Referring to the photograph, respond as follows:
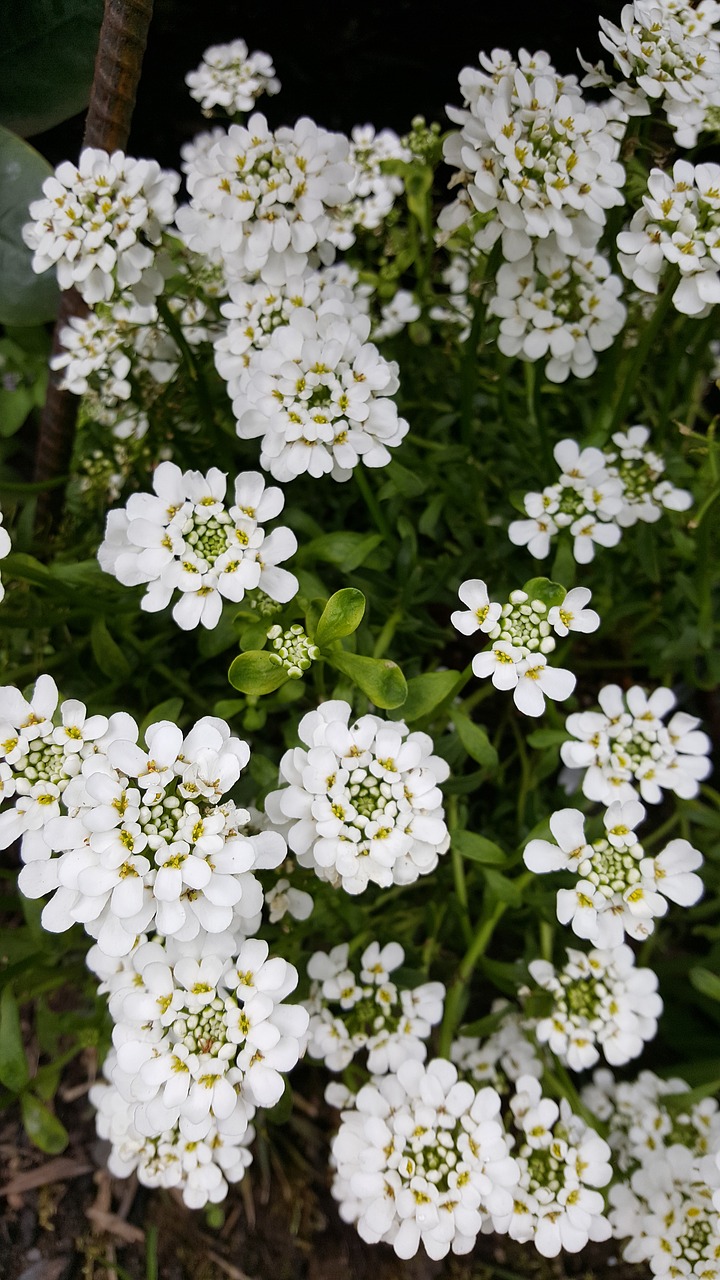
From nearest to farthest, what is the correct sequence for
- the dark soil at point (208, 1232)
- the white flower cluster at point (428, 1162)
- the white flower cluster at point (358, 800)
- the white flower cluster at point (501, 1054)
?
the white flower cluster at point (358, 800), the white flower cluster at point (428, 1162), the white flower cluster at point (501, 1054), the dark soil at point (208, 1232)

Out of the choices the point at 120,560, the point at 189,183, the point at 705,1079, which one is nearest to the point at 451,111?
the point at 189,183

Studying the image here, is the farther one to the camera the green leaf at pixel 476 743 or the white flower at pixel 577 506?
the white flower at pixel 577 506

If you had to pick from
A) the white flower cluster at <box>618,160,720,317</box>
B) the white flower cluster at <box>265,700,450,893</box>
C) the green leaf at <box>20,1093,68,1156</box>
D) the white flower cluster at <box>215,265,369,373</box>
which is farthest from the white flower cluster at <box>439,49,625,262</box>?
the green leaf at <box>20,1093,68,1156</box>

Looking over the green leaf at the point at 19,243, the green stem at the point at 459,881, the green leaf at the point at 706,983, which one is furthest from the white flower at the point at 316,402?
the green leaf at the point at 706,983

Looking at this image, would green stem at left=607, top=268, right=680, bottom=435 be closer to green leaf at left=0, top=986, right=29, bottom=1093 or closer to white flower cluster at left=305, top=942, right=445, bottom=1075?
white flower cluster at left=305, top=942, right=445, bottom=1075

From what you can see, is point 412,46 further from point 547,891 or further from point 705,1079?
point 705,1079

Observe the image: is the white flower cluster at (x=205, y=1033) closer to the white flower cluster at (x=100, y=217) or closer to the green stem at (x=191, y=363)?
the green stem at (x=191, y=363)
